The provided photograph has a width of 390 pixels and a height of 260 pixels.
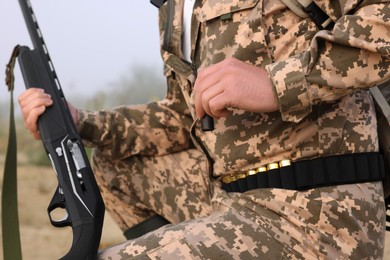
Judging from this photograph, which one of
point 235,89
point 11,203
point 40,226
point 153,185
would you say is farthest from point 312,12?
point 40,226

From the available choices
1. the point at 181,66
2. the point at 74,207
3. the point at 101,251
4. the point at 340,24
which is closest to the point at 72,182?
the point at 74,207

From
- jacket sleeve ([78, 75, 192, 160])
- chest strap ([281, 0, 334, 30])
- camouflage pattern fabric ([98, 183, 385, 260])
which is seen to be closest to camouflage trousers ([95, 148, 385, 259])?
camouflage pattern fabric ([98, 183, 385, 260])

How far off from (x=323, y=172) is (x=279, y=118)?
168 millimetres

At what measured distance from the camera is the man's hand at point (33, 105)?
255 cm

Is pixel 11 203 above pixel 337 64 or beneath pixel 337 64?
beneath

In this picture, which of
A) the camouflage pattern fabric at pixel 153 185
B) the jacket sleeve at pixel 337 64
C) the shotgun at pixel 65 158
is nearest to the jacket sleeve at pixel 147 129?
the camouflage pattern fabric at pixel 153 185

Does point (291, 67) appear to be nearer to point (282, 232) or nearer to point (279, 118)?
point (279, 118)

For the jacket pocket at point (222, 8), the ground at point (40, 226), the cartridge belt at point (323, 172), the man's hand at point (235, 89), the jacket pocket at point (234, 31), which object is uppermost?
the jacket pocket at point (222, 8)

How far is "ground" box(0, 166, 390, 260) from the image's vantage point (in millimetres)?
5695

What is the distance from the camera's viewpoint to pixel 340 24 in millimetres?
2010

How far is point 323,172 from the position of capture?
2129 mm

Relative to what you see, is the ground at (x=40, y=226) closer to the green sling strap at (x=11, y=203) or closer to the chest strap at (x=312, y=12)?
the green sling strap at (x=11, y=203)

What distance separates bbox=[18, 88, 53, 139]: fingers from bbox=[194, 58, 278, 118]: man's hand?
67 centimetres

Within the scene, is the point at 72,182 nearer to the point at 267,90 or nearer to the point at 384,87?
the point at 267,90
